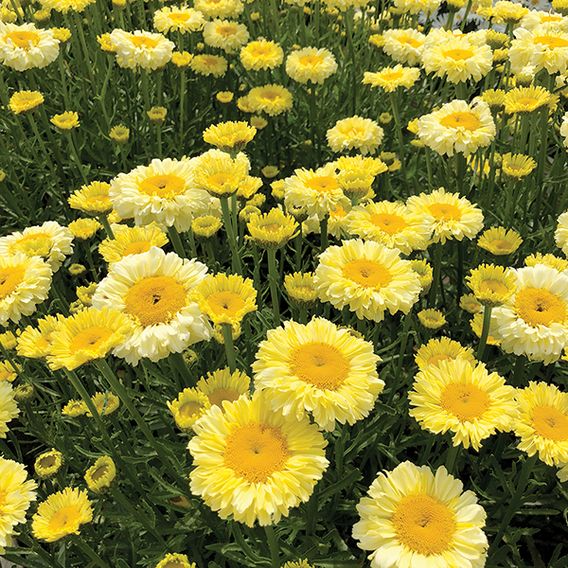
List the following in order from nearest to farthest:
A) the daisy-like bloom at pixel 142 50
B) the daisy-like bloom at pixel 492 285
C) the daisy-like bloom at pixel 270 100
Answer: the daisy-like bloom at pixel 492 285 < the daisy-like bloom at pixel 142 50 < the daisy-like bloom at pixel 270 100

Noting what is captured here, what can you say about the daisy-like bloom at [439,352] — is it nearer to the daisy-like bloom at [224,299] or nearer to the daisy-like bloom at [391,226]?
the daisy-like bloom at [391,226]

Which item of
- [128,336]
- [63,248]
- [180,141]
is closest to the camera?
[128,336]

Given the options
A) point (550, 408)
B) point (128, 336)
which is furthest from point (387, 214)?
point (128, 336)

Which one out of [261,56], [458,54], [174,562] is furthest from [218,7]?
[174,562]

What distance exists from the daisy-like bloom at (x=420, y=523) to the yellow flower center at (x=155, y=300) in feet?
1.91

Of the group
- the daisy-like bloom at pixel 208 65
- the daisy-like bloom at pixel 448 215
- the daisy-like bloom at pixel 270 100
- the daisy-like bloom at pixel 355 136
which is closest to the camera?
the daisy-like bloom at pixel 448 215

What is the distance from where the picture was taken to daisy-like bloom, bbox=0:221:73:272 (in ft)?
6.09

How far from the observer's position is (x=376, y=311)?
1462 millimetres

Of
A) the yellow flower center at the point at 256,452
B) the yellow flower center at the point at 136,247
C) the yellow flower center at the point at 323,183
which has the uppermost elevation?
the yellow flower center at the point at 323,183

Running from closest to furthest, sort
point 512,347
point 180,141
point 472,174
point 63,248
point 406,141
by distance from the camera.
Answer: point 512,347, point 63,248, point 472,174, point 180,141, point 406,141

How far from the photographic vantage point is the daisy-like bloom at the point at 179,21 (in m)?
3.12

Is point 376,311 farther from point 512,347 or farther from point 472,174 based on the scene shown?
point 472,174

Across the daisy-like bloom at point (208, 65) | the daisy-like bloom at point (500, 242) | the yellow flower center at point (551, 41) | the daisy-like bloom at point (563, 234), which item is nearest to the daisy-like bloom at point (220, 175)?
the daisy-like bloom at point (500, 242)

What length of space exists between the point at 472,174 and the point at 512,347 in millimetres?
1487
